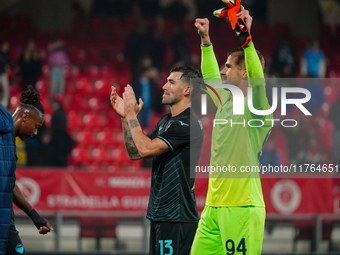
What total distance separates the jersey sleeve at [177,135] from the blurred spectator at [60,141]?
665cm

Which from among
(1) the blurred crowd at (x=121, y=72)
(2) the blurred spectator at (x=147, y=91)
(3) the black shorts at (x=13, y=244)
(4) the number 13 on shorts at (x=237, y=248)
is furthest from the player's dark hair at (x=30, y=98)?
(2) the blurred spectator at (x=147, y=91)

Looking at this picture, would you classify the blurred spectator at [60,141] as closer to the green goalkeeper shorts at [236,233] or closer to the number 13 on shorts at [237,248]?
the green goalkeeper shorts at [236,233]

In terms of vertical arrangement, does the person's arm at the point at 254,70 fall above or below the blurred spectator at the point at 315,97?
below

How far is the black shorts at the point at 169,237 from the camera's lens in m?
4.84

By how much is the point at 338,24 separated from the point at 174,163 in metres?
15.9

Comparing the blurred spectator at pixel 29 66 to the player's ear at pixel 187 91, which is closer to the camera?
the player's ear at pixel 187 91

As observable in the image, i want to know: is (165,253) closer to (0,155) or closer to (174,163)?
(174,163)

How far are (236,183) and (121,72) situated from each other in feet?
38.5

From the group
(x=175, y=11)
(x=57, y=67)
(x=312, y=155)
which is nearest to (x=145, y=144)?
(x=312, y=155)

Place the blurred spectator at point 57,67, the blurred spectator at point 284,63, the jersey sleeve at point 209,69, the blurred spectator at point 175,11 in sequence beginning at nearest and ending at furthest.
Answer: the jersey sleeve at point 209,69, the blurred spectator at point 57,67, the blurred spectator at point 284,63, the blurred spectator at point 175,11

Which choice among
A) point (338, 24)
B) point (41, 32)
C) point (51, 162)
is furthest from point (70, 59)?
point (338, 24)

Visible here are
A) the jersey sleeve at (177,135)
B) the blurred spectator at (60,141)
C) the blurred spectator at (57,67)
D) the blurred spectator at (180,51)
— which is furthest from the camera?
the blurred spectator at (180,51)

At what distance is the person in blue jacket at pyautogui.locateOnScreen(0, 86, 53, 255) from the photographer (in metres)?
4.25

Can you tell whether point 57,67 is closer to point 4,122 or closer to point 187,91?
point 187,91
